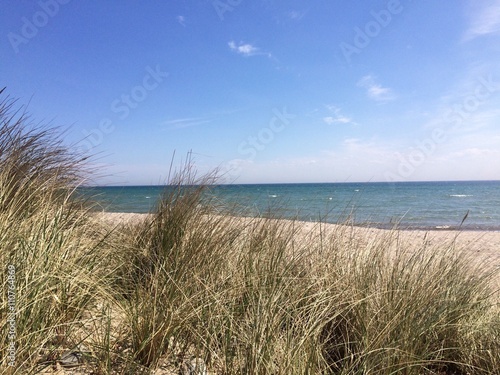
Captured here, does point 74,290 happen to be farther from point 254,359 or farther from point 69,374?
point 254,359

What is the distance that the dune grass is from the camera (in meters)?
1.50

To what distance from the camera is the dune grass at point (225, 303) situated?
1.50 m

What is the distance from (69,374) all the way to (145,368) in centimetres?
35

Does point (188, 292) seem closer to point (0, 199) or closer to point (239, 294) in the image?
point (239, 294)

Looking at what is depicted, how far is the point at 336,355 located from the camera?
1874 mm

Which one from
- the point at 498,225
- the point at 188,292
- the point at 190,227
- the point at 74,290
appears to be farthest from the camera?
the point at 498,225

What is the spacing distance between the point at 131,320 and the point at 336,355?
133 centimetres

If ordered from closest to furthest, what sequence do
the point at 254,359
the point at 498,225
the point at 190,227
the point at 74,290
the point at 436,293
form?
the point at 254,359 < the point at 74,290 < the point at 436,293 < the point at 190,227 < the point at 498,225

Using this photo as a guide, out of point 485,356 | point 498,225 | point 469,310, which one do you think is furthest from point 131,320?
point 498,225

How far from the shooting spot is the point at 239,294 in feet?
6.78

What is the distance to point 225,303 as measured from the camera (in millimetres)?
1884

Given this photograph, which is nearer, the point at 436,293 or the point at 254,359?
the point at 254,359

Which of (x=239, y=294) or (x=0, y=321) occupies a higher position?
(x=0, y=321)

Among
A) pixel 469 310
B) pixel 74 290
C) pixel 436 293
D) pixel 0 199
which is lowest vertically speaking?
pixel 469 310
